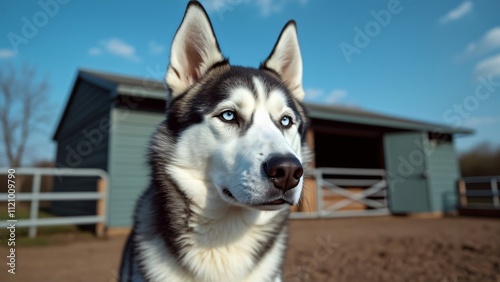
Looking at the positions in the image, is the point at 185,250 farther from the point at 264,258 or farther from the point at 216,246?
the point at 264,258

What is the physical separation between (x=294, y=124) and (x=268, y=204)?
0.81m

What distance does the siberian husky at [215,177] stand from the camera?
1.59 m

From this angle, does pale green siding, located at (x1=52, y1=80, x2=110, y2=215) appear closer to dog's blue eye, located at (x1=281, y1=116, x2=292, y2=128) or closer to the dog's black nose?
dog's blue eye, located at (x1=281, y1=116, x2=292, y2=128)

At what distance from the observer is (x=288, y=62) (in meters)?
2.67

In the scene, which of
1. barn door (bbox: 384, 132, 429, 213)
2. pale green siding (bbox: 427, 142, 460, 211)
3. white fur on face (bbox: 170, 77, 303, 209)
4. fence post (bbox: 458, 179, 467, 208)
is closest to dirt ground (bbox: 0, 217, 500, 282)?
white fur on face (bbox: 170, 77, 303, 209)

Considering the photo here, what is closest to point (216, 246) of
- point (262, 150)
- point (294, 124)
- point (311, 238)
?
point (262, 150)

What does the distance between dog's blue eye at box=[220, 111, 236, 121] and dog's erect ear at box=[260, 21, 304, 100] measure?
2.93 ft

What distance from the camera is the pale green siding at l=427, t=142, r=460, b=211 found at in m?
12.7

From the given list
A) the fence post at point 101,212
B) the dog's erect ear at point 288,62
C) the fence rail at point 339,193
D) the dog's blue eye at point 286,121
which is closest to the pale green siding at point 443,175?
the fence rail at point 339,193

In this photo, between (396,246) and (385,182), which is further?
(385,182)

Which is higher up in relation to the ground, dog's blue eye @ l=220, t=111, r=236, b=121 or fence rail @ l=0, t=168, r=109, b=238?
dog's blue eye @ l=220, t=111, r=236, b=121

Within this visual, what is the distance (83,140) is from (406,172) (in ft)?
42.8

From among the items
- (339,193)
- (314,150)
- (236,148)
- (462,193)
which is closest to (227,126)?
(236,148)

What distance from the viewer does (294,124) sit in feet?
7.11
